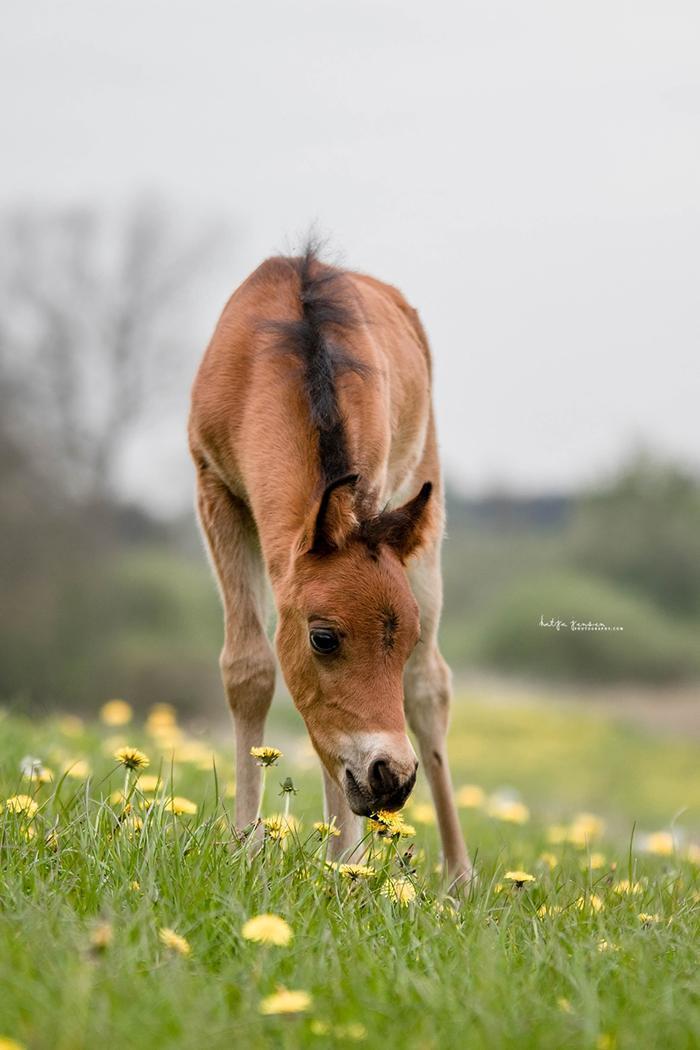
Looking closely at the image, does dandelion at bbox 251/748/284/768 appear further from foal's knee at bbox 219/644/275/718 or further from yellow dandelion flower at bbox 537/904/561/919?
yellow dandelion flower at bbox 537/904/561/919

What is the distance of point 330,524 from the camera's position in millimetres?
3611

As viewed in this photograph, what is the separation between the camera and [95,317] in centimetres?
2052

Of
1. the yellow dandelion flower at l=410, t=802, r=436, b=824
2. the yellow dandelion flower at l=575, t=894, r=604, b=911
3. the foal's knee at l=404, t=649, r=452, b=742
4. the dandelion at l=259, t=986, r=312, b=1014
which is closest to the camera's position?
the dandelion at l=259, t=986, r=312, b=1014

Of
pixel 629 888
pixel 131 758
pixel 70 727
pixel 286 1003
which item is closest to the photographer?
pixel 286 1003

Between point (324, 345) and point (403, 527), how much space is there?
832 mm

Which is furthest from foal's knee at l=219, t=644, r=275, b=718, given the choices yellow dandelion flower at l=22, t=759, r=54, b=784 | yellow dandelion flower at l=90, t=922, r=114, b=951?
yellow dandelion flower at l=90, t=922, r=114, b=951

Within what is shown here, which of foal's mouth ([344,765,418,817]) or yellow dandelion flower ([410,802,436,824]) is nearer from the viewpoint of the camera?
foal's mouth ([344,765,418,817])

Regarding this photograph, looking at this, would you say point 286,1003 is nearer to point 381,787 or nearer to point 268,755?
point 381,787

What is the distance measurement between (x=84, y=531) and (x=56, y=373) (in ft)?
9.70

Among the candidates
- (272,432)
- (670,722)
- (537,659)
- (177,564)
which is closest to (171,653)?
(177,564)

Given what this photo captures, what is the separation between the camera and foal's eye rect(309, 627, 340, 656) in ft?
11.6

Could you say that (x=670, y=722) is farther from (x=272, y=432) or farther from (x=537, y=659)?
(x=272, y=432)

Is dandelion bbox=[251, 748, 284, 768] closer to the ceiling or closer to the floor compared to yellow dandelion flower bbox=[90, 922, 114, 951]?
closer to the floor

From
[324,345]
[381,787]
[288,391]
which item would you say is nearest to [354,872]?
[381,787]
